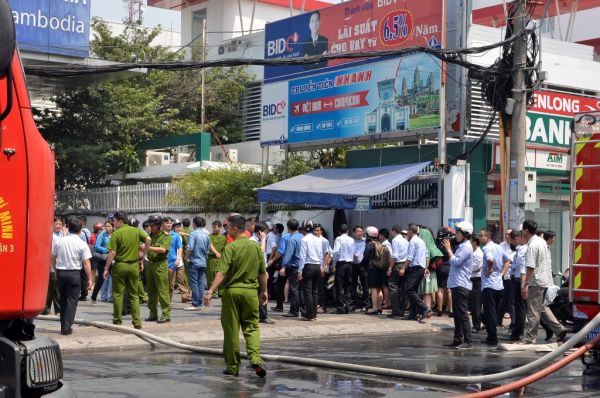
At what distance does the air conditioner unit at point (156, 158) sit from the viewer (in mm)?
34250

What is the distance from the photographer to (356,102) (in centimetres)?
2305

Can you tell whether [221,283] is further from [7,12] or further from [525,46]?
[525,46]

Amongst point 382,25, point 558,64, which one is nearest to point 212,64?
point 382,25

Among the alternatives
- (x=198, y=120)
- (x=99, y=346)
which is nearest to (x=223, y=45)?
(x=198, y=120)

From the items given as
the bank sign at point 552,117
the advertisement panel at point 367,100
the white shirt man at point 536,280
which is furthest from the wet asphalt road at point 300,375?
the bank sign at point 552,117

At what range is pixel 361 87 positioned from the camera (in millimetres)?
22969

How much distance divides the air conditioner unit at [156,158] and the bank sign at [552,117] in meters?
16.3

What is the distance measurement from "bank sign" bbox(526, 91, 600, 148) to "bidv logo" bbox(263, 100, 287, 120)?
22.7 feet

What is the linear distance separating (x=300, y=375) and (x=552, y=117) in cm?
1281

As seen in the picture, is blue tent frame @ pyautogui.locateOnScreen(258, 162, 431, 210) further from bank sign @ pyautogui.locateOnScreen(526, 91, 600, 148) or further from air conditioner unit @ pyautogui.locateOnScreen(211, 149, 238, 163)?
air conditioner unit @ pyautogui.locateOnScreen(211, 149, 238, 163)

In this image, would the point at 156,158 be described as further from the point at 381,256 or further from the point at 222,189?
the point at 381,256

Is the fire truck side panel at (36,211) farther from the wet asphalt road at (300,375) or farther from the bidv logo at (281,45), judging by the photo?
the bidv logo at (281,45)

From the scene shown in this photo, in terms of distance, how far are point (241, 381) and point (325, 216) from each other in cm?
1336

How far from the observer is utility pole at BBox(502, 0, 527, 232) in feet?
56.5
